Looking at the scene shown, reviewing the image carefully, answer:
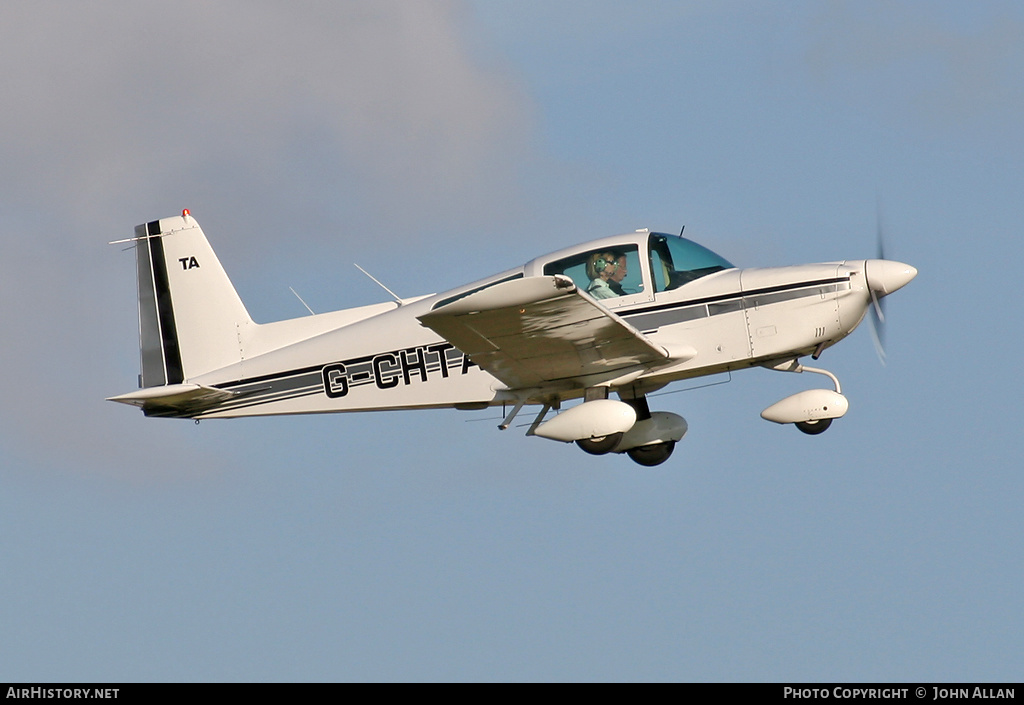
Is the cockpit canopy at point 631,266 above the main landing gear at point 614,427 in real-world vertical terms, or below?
above

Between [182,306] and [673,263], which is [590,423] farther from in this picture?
[182,306]

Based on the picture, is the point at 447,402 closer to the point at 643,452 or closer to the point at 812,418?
the point at 643,452

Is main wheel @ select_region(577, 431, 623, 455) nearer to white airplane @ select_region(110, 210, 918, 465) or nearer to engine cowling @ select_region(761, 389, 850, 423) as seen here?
white airplane @ select_region(110, 210, 918, 465)

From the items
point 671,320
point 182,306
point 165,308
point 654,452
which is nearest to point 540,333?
point 671,320

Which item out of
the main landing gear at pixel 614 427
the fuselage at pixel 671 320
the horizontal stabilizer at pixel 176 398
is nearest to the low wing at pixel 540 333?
the fuselage at pixel 671 320

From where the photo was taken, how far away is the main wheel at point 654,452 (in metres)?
15.4

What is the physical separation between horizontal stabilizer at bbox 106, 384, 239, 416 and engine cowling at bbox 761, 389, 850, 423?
238 inches

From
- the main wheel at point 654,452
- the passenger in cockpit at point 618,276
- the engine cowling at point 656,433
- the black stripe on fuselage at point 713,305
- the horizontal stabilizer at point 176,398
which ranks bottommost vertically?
the main wheel at point 654,452

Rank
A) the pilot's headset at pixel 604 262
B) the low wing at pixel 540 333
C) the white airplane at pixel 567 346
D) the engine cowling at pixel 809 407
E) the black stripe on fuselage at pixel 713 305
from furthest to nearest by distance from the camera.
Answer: the pilot's headset at pixel 604 262 → the black stripe on fuselage at pixel 713 305 → the engine cowling at pixel 809 407 → the white airplane at pixel 567 346 → the low wing at pixel 540 333

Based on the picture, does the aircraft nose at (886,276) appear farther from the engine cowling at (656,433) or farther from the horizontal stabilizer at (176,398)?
the horizontal stabilizer at (176,398)

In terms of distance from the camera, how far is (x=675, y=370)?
1429 cm
